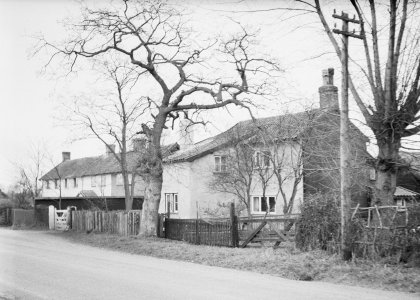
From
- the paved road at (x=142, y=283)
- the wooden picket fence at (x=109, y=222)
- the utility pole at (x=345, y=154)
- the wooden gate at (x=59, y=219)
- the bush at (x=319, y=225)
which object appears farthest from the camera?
the wooden gate at (x=59, y=219)

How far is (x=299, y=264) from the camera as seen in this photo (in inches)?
537

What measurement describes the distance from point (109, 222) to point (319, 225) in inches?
559

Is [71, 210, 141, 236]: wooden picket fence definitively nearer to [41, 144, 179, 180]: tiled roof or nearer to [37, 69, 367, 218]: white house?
[37, 69, 367, 218]: white house

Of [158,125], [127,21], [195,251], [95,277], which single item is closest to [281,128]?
[158,125]

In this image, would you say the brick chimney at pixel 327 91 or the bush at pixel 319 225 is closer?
the bush at pixel 319 225

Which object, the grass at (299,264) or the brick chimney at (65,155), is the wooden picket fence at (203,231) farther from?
the brick chimney at (65,155)

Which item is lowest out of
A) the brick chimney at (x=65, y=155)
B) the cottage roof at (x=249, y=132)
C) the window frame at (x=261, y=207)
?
the window frame at (x=261, y=207)

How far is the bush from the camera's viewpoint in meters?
15.2

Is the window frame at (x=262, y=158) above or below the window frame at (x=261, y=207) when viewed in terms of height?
above

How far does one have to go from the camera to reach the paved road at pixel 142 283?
10.1 meters

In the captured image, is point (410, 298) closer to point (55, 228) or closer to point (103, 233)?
point (103, 233)

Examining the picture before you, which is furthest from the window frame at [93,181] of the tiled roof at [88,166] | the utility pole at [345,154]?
the utility pole at [345,154]

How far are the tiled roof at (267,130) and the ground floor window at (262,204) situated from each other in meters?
4.57

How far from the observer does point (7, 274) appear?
1273 cm
